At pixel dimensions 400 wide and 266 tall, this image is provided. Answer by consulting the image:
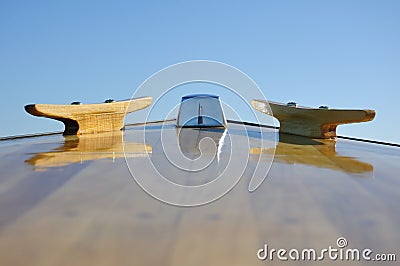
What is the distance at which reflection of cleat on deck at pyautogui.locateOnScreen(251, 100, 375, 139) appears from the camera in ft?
10.1

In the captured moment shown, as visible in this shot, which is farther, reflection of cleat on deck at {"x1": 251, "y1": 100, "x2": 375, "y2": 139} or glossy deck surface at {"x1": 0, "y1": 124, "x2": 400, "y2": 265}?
reflection of cleat on deck at {"x1": 251, "y1": 100, "x2": 375, "y2": 139}

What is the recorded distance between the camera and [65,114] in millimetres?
3346

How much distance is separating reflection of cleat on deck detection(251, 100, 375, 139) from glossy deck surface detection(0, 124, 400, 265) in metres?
1.49

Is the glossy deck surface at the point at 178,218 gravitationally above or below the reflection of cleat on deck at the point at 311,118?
below

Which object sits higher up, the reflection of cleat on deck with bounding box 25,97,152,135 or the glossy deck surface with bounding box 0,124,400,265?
the reflection of cleat on deck with bounding box 25,97,152,135

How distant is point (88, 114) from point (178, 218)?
2.82 m

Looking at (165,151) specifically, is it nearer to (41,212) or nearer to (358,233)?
(41,212)

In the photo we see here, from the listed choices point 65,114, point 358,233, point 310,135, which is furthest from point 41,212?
point 310,135

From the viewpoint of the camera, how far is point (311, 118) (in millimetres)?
3521

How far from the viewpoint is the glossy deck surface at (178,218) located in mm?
821

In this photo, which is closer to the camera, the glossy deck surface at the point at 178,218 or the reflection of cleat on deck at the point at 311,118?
the glossy deck surface at the point at 178,218

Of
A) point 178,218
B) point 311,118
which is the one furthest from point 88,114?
point 178,218

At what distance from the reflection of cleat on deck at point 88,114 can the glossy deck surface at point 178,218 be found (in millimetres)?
1559

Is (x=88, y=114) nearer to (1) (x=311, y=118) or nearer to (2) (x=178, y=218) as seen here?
(1) (x=311, y=118)
